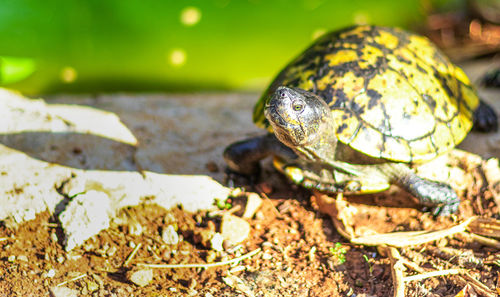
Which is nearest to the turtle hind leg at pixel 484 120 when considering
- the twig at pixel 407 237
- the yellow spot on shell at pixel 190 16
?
the twig at pixel 407 237

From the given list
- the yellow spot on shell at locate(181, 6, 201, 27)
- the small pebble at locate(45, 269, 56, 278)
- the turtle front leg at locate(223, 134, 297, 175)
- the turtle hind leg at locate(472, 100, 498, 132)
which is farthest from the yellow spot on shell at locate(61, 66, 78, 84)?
the turtle hind leg at locate(472, 100, 498, 132)

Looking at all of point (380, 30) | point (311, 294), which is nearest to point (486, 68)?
point (380, 30)

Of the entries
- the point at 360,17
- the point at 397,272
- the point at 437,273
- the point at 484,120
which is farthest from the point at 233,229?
the point at 360,17

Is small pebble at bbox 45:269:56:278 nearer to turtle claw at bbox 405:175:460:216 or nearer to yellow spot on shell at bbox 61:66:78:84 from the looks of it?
turtle claw at bbox 405:175:460:216

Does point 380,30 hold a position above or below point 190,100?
above

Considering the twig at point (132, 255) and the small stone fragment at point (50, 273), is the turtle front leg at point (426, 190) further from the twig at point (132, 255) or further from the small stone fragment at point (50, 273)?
the small stone fragment at point (50, 273)

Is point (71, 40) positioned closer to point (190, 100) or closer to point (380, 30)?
point (190, 100)
